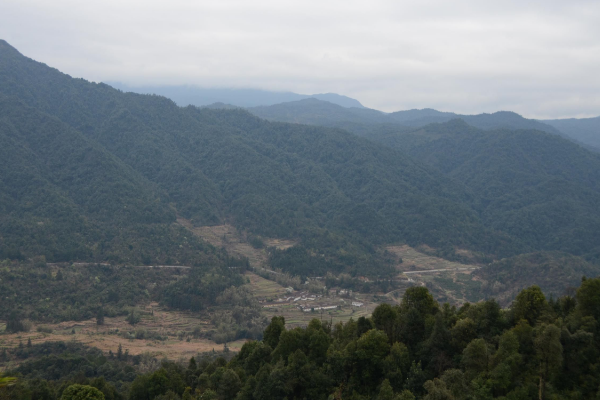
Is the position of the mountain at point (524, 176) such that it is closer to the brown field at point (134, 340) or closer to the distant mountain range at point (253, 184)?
the distant mountain range at point (253, 184)

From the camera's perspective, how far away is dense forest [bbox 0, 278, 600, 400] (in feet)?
72.8

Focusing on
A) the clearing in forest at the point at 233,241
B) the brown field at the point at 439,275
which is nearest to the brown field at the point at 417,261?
the brown field at the point at 439,275

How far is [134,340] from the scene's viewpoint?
2194 inches

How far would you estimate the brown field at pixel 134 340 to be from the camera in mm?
51719

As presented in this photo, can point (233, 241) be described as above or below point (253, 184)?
below

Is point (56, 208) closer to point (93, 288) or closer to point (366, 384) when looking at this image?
point (93, 288)

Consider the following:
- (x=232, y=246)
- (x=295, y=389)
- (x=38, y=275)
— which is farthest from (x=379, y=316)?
(x=232, y=246)

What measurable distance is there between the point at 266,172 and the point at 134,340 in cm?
7714

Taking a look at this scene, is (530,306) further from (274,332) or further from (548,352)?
(274,332)

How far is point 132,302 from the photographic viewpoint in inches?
2650

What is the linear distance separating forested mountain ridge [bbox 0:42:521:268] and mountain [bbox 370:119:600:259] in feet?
31.4

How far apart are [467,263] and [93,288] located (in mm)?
73742

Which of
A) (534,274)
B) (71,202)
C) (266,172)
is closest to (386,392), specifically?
(534,274)

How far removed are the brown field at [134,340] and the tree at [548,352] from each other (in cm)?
3771
